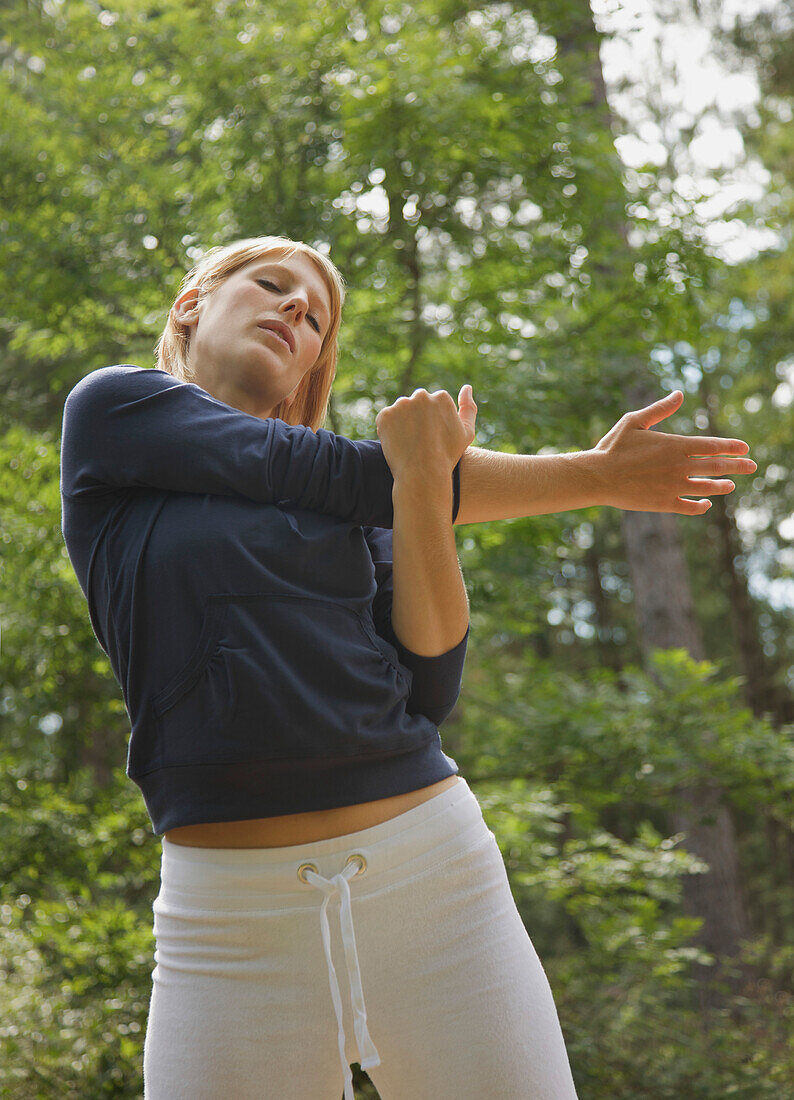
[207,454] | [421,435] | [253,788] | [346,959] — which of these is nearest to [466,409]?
[421,435]

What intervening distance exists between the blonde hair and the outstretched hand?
597 millimetres

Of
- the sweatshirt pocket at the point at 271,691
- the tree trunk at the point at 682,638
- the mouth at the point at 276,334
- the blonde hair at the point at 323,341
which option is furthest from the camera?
the tree trunk at the point at 682,638

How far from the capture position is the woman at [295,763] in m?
1.09

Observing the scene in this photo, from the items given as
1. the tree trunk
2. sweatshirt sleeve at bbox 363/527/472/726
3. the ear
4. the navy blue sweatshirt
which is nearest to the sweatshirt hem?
the navy blue sweatshirt

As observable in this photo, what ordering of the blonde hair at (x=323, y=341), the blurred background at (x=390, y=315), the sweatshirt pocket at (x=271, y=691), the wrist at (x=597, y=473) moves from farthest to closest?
the blurred background at (x=390, y=315) < the blonde hair at (x=323, y=341) < the wrist at (x=597, y=473) < the sweatshirt pocket at (x=271, y=691)

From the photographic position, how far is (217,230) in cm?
354

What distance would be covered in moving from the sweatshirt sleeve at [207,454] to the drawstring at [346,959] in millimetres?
452

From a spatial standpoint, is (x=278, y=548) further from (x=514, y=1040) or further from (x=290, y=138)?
(x=290, y=138)

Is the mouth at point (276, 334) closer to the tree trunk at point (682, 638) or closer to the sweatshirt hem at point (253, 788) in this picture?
the sweatshirt hem at point (253, 788)

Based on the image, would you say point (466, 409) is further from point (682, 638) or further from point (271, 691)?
point (682, 638)

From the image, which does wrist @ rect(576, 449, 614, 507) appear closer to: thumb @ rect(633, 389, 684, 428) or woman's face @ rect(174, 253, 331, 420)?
thumb @ rect(633, 389, 684, 428)

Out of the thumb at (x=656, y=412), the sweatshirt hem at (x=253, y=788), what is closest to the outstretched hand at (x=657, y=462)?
the thumb at (x=656, y=412)

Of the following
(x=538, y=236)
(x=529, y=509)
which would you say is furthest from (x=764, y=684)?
(x=529, y=509)

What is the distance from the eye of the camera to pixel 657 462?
118 cm
